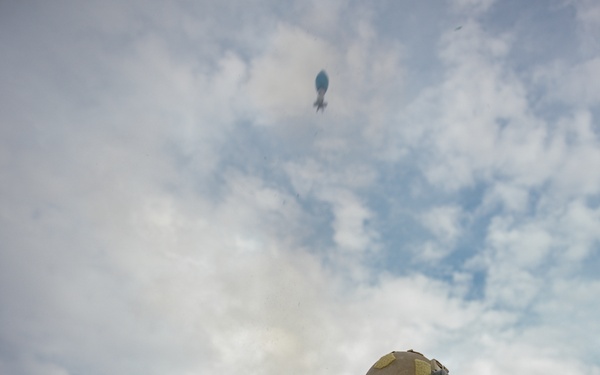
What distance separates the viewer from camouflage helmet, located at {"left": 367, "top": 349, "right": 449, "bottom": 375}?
43.0ft

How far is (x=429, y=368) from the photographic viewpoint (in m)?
13.3

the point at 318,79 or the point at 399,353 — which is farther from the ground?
the point at 318,79

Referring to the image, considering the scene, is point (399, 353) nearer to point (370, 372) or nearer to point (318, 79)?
point (370, 372)

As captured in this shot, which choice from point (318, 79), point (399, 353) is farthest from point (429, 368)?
point (318, 79)

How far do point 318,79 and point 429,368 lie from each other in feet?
121

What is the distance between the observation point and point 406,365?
1328 cm

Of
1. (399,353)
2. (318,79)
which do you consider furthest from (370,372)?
(318,79)

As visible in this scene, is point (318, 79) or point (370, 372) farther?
point (318, 79)

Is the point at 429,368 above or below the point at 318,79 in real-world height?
below

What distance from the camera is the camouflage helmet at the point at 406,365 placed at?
516 inches

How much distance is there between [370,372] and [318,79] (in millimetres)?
36415

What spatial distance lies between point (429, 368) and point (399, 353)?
41.4 inches

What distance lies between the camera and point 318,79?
4591 cm

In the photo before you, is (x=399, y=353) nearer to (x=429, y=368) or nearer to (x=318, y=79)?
(x=429, y=368)
